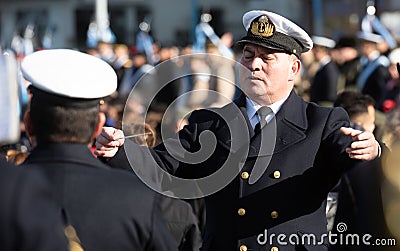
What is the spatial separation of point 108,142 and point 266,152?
714mm

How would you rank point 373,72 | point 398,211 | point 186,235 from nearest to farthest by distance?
point 398,211
point 186,235
point 373,72

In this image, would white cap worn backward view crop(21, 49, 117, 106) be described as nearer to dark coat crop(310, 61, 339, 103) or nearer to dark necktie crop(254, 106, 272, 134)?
→ dark necktie crop(254, 106, 272, 134)

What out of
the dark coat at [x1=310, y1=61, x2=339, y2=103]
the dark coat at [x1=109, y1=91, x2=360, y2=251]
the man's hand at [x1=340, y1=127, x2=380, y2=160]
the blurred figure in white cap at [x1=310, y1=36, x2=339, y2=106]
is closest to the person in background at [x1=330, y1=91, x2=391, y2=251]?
the man's hand at [x1=340, y1=127, x2=380, y2=160]

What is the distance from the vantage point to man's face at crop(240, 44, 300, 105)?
444cm

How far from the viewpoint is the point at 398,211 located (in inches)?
141

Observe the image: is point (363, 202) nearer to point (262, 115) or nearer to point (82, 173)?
point (262, 115)

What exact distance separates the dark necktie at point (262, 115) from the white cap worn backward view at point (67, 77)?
122cm

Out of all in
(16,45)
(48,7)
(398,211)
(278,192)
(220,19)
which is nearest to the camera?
(398,211)

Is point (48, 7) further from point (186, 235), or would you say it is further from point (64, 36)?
point (186, 235)

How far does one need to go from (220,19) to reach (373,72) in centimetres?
2876

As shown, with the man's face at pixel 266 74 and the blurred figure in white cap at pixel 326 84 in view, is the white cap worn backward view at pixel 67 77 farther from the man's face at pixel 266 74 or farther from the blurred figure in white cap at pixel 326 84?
the blurred figure in white cap at pixel 326 84

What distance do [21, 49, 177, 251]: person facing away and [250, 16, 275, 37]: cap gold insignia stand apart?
134cm

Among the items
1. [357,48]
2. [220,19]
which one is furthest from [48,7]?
[357,48]

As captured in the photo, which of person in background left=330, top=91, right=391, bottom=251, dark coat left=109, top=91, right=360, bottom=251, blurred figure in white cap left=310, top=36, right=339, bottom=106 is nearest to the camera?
person in background left=330, top=91, right=391, bottom=251
